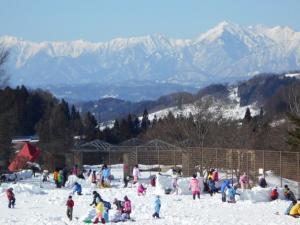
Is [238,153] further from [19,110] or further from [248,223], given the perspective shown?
[19,110]

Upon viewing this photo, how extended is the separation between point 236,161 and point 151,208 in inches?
609

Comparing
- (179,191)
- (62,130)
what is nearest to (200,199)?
(179,191)

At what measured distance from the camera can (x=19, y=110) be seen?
3561 inches

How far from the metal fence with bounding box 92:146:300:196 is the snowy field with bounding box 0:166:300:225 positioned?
19.1 ft

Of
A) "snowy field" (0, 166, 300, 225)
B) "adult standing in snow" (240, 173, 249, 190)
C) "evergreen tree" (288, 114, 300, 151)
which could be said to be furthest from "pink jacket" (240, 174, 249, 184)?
"evergreen tree" (288, 114, 300, 151)

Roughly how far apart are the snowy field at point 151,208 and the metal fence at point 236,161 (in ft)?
19.1

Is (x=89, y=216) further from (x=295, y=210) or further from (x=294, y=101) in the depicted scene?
(x=294, y=101)

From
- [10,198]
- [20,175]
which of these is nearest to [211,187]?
[10,198]

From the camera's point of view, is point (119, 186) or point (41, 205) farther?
point (119, 186)

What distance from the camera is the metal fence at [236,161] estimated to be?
36.2 meters

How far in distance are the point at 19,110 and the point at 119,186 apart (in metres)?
57.0

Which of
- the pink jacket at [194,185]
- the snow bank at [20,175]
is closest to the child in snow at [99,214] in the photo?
the pink jacket at [194,185]

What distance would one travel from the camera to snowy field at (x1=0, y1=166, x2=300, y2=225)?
75.7ft

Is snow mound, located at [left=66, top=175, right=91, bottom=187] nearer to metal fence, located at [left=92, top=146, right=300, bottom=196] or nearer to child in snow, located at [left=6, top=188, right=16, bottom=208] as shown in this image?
metal fence, located at [left=92, top=146, right=300, bottom=196]
